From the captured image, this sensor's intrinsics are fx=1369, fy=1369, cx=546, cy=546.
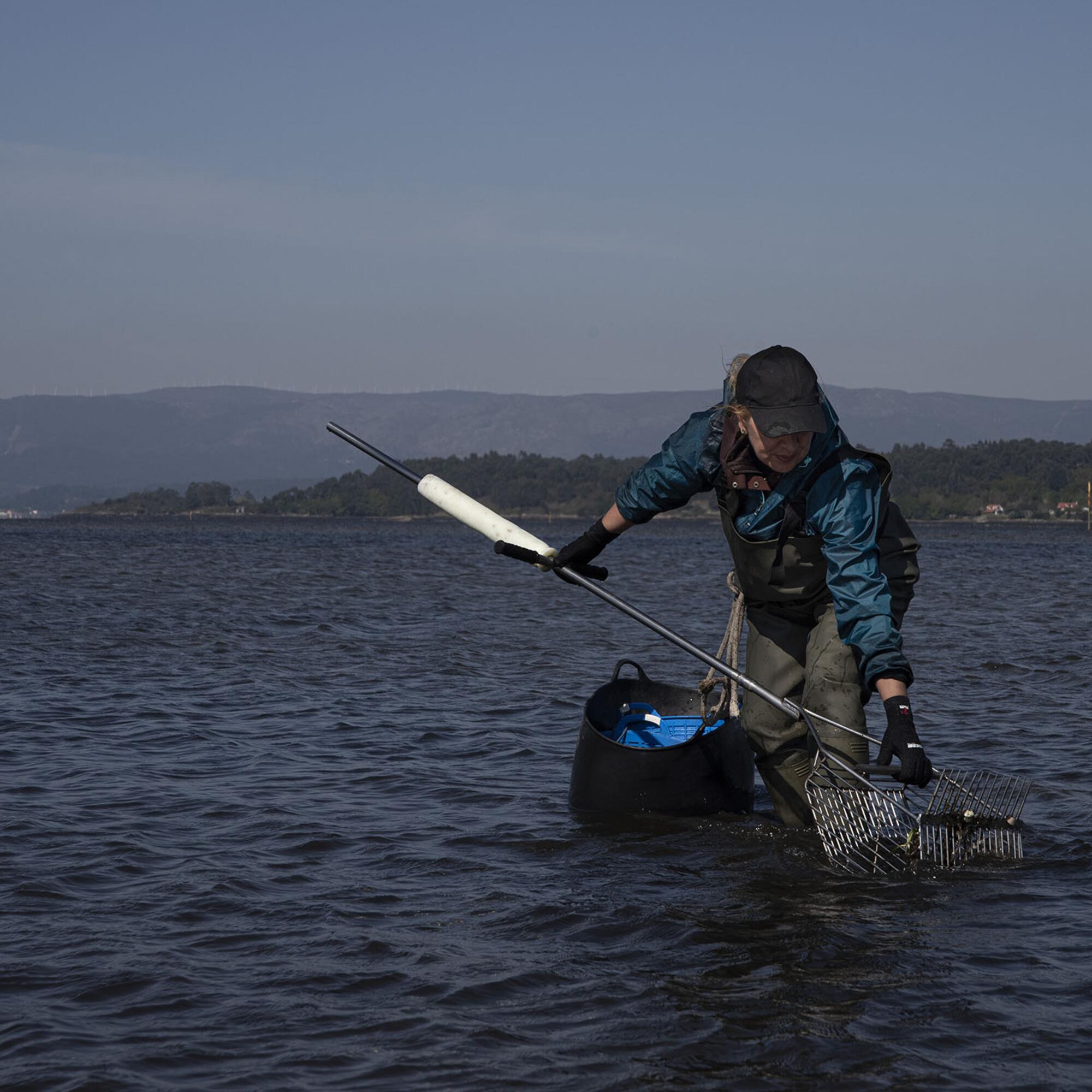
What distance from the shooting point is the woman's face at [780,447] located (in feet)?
19.3

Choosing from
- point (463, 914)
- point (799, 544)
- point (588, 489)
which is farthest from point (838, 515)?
point (588, 489)

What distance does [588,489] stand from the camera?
164125 millimetres

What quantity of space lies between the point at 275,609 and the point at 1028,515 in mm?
131490

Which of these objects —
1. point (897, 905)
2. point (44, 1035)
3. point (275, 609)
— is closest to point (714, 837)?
point (897, 905)

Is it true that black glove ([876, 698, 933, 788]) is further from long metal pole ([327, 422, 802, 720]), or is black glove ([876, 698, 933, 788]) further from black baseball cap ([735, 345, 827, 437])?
black baseball cap ([735, 345, 827, 437])

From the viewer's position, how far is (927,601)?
94.5 feet

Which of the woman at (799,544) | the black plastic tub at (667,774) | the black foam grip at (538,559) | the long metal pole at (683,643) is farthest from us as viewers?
the black plastic tub at (667,774)

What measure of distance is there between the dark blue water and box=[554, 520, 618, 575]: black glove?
5.10 ft

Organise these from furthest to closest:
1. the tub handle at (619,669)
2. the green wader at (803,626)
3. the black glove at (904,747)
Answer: the tub handle at (619,669) < the green wader at (803,626) < the black glove at (904,747)

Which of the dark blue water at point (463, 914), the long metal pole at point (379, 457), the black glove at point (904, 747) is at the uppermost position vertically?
the long metal pole at point (379, 457)

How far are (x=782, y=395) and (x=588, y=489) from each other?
158 meters

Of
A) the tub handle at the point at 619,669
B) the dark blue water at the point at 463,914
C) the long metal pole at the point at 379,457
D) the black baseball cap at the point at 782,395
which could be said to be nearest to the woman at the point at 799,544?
the black baseball cap at the point at 782,395

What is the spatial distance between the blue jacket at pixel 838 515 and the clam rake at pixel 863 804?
54 cm

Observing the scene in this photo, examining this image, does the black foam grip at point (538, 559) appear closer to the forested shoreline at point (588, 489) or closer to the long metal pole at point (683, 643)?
the long metal pole at point (683, 643)
